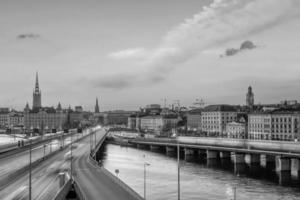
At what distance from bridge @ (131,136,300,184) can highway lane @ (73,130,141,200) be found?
41.7ft

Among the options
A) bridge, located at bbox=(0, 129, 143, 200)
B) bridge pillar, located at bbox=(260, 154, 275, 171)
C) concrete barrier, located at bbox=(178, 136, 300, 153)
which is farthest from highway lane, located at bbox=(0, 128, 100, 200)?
concrete barrier, located at bbox=(178, 136, 300, 153)

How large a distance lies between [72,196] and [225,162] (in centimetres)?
7476

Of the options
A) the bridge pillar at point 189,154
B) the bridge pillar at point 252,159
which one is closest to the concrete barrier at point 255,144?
the bridge pillar at point 252,159

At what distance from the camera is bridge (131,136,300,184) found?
9425 cm

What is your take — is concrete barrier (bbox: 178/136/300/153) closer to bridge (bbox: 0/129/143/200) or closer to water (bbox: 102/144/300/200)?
water (bbox: 102/144/300/200)

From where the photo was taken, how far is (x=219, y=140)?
140125mm

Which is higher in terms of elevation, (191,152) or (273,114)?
(273,114)

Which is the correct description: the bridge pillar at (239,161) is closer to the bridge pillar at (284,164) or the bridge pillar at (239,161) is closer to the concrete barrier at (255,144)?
the concrete barrier at (255,144)

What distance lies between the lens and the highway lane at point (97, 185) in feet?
172

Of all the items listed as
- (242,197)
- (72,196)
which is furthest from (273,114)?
(72,196)

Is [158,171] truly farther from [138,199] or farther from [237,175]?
[138,199]

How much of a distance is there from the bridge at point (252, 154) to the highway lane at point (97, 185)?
41.7 feet

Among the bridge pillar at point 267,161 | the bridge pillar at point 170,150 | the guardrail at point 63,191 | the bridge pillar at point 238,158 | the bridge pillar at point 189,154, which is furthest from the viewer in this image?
the bridge pillar at point 170,150

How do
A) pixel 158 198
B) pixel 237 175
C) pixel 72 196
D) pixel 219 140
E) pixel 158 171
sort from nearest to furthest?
pixel 72 196 → pixel 158 198 → pixel 237 175 → pixel 158 171 → pixel 219 140
